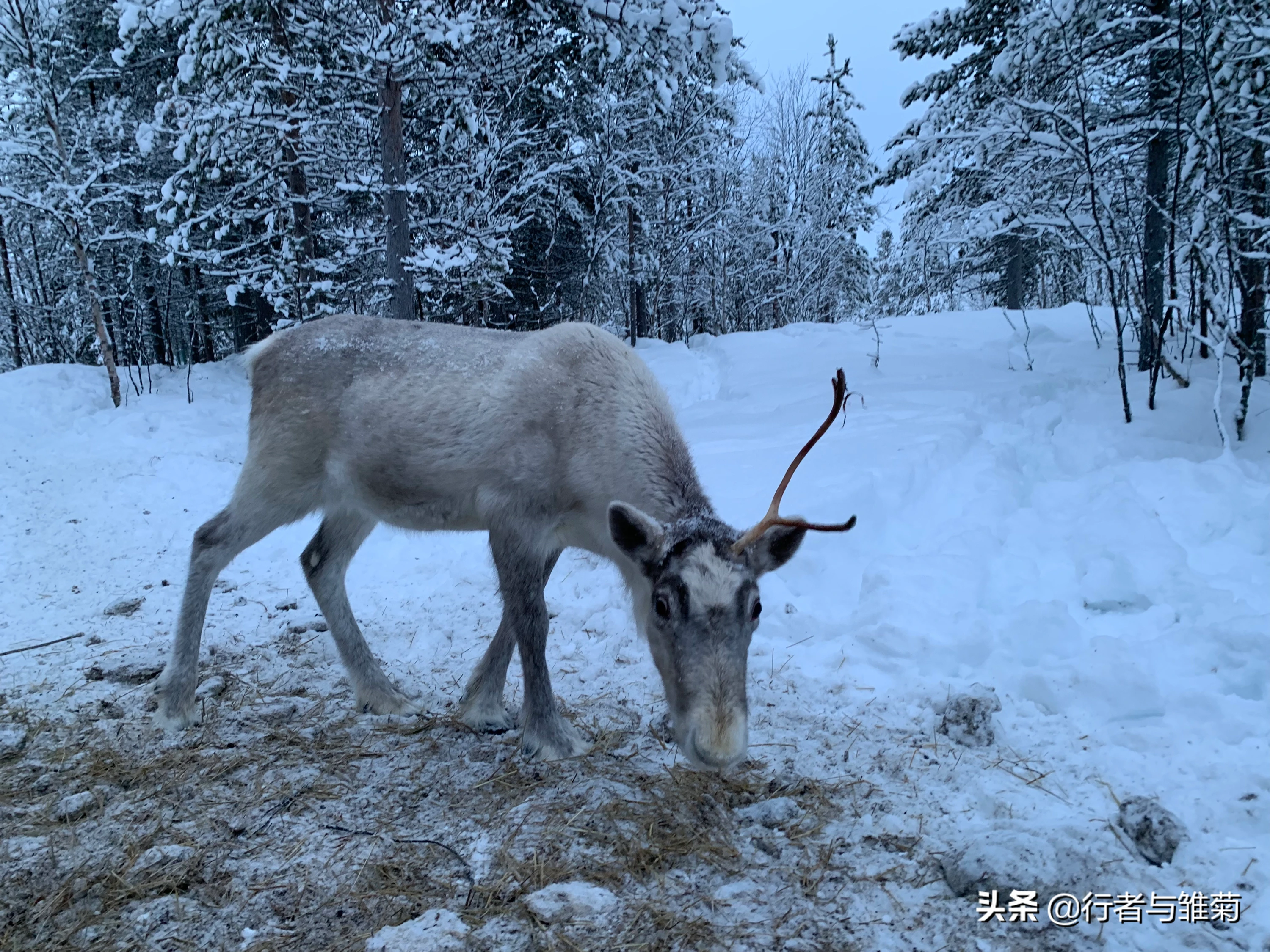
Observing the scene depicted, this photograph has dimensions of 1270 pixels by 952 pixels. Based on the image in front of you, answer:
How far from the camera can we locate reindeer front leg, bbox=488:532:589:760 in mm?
3729

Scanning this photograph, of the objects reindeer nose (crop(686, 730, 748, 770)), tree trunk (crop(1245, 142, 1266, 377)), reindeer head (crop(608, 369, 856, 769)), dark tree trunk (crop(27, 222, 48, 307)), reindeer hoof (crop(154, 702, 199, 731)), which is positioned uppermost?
dark tree trunk (crop(27, 222, 48, 307))

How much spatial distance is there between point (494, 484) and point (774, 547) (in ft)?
5.00

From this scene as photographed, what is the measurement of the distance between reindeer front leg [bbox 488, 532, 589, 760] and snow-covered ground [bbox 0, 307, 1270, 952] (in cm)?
13

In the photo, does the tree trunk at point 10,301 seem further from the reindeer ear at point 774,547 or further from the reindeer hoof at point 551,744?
the reindeer ear at point 774,547

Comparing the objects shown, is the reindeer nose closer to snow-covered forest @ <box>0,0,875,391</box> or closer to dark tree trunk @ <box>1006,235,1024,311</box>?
snow-covered forest @ <box>0,0,875,391</box>

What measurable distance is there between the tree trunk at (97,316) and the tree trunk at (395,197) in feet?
20.7

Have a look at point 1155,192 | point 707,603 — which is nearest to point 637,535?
point 707,603

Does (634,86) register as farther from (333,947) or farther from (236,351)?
(333,947)

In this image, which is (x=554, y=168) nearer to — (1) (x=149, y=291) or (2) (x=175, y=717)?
(2) (x=175, y=717)

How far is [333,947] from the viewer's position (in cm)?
232

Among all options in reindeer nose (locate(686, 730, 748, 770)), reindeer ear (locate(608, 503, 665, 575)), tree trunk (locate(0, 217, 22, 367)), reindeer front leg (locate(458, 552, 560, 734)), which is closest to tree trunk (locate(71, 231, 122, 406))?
tree trunk (locate(0, 217, 22, 367))

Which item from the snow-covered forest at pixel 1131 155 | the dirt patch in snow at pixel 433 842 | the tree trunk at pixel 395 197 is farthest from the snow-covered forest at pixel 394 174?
the dirt patch in snow at pixel 433 842

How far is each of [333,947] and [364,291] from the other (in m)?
13.2

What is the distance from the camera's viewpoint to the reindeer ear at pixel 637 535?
2984 mm
